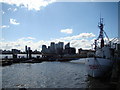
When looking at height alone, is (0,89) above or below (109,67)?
below

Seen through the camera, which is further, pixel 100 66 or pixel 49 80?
pixel 49 80

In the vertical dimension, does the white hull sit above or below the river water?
above

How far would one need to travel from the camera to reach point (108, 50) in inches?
1622

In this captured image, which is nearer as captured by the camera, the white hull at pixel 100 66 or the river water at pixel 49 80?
the river water at pixel 49 80

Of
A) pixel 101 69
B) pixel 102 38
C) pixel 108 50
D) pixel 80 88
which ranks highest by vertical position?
pixel 102 38

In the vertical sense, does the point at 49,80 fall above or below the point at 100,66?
below

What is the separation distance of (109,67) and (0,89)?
2337 centimetres

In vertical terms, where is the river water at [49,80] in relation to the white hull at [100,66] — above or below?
below

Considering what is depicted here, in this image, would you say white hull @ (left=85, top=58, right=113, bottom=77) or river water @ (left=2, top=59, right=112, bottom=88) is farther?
white hull @ (left=85, top=58, right=113, bottom=77)

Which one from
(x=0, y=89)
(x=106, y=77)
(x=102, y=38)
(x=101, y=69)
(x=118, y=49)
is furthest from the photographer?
(x=118, y=49)

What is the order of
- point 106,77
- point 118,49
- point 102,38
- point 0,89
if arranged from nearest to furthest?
point 0,89
point 106,77
point 102,38
point 118,49

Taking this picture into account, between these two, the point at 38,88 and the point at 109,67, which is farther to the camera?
the point at 109,67

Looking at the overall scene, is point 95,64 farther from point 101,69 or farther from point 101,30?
point 101,30

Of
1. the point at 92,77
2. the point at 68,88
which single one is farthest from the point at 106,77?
the point at 68,88
